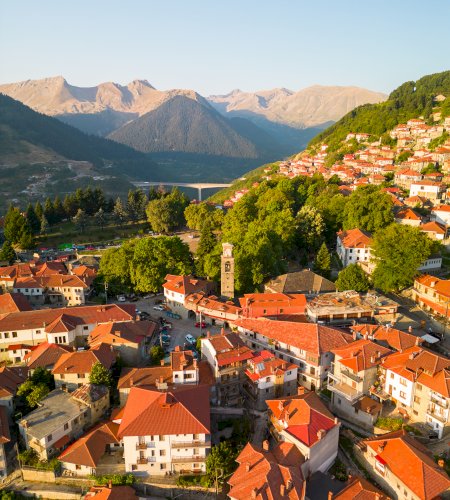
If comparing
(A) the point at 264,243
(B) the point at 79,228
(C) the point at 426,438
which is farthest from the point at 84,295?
(C) the point at 426,438

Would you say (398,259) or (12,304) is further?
(398,259)

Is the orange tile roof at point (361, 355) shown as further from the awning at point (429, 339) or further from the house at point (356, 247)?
the house at point (356, 247)

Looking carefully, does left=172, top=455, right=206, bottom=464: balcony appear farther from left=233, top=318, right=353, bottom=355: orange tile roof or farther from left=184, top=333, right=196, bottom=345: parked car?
left=184, top=333, right=196, bottom=345: parked car

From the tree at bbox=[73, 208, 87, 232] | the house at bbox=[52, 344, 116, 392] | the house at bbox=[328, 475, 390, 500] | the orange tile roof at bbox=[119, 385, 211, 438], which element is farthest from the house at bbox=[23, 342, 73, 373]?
the tree at bbox=[73, 208, 87, 232]

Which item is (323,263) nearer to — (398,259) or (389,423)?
(398,259)

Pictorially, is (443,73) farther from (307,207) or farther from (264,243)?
(264,243)

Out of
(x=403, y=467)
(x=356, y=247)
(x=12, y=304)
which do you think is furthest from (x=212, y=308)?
(x=403, y=467)
